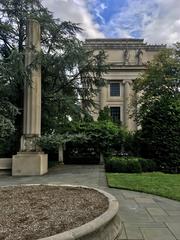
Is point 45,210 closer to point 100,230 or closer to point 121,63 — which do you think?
point 100,230

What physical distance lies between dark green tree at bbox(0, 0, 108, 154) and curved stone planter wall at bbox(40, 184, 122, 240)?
1266cm

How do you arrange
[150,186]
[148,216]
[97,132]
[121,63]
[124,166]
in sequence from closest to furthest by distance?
[148,216] < [150,186] < [124,166] < [97,132] < [121,63]

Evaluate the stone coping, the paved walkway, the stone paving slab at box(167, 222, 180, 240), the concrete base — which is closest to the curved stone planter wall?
the stone coping

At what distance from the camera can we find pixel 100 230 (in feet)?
14.6

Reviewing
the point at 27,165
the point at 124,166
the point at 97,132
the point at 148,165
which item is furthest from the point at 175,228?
the point at 97,132

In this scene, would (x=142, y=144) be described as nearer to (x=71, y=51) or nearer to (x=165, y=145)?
(x=165, y=145)

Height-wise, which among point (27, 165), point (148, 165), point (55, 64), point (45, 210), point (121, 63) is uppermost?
point (121, 63)

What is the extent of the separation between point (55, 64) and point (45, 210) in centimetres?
1275

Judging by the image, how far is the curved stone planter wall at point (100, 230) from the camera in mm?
3918

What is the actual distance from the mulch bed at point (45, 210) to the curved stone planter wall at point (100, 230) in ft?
0.79

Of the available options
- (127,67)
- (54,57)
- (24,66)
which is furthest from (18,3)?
(127,67)

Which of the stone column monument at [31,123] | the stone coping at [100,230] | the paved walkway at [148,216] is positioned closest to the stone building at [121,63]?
the stone column monument at [31,123]

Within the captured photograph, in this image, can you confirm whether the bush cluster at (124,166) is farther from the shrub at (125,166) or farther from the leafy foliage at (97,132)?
the leafy foliage at (97,132)

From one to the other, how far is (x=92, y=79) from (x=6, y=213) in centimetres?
1507
